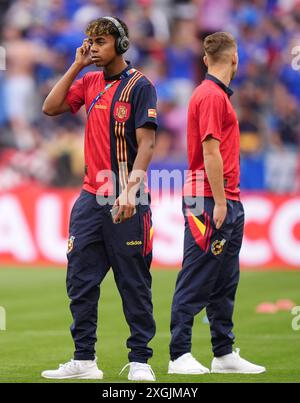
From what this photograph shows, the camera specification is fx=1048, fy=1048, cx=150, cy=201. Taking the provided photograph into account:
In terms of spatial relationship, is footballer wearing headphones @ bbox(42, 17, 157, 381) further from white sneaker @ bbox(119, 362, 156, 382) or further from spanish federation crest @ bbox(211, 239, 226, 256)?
spanish federation crest @ bbox(211, 239, 226, 256)

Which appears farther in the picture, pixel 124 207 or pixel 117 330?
pixel 117 330

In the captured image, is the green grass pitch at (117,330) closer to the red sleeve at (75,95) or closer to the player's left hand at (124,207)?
the player's left hand at (124,207)

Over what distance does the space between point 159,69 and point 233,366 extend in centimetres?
1216

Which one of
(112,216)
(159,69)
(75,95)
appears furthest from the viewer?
(159,69)

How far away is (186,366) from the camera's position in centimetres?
735

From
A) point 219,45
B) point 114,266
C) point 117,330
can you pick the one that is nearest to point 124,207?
point 114,266

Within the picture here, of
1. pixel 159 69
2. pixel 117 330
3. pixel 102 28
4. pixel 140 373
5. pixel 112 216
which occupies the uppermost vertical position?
pixel 159 69

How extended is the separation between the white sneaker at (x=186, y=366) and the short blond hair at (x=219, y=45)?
2.16 metres

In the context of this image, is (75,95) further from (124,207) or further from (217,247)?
(217,247)

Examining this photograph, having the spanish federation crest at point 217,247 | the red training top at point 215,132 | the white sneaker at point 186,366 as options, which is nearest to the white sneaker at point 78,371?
the white sneaker at point 186,366

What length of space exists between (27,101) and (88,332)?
487 inches

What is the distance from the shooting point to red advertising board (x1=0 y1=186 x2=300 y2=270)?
15.4 m

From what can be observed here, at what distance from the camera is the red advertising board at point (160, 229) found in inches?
607

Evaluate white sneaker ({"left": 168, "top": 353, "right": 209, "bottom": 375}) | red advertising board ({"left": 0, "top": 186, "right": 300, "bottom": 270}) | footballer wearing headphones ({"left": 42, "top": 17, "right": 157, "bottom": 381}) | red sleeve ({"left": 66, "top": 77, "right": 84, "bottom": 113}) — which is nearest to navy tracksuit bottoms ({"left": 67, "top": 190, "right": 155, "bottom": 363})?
footballer wearing headphones ({"left": 42, "top": 17, "right": 157, "bottom": 381})
